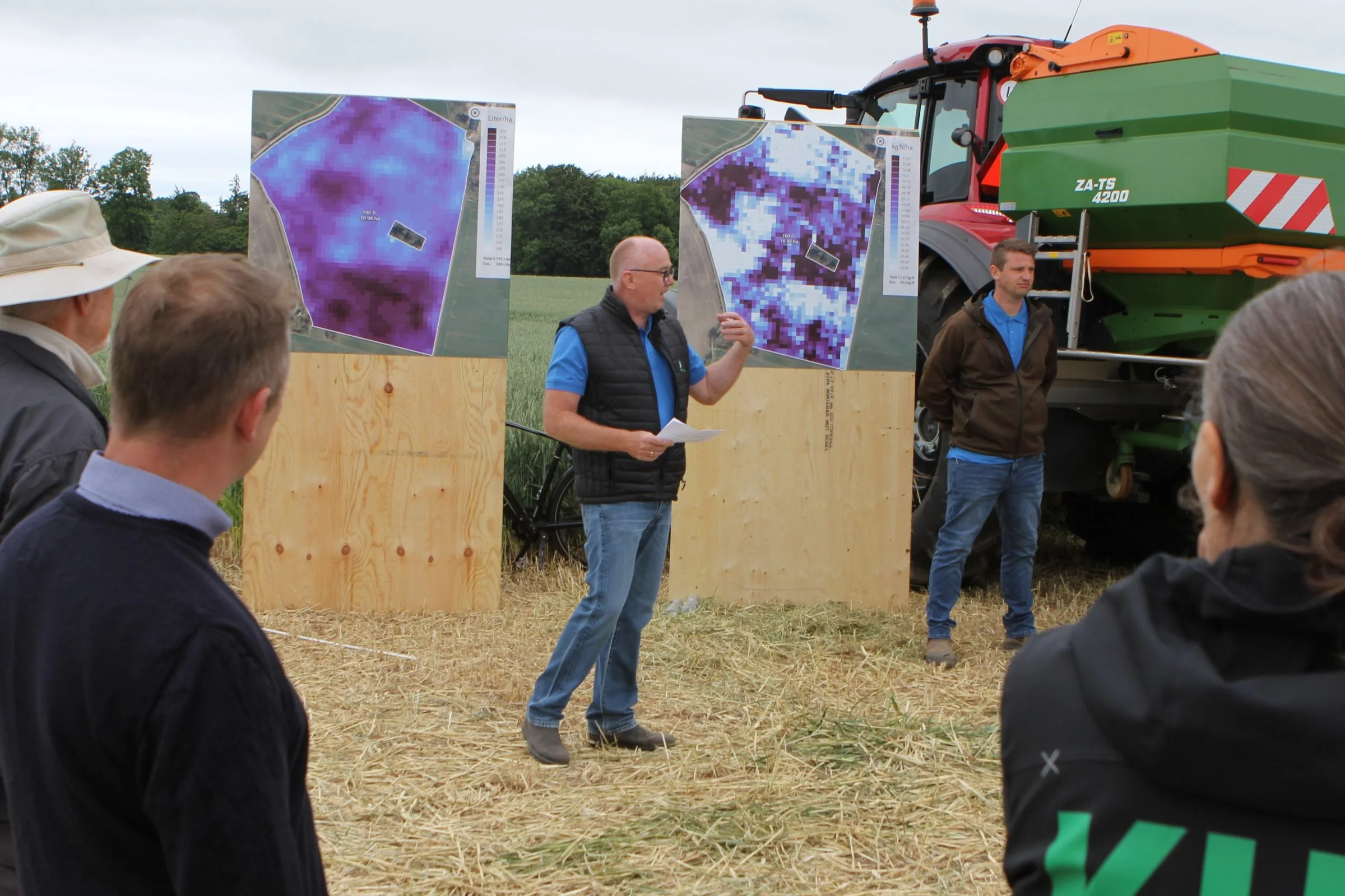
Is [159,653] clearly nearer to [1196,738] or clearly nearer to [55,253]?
[1196,738]

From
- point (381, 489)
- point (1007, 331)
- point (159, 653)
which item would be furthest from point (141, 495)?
point (381, 489)

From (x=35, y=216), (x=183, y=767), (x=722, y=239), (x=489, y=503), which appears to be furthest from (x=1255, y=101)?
(x=183, y=767)

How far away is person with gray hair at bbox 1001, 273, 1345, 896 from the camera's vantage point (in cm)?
91

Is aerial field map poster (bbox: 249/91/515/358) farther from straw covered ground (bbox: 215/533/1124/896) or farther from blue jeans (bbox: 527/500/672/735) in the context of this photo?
blue jeans (bbox: 527/500/672/735)

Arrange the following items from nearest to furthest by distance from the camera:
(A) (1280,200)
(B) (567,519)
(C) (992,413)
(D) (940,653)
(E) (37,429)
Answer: (E) (37,429) → (A) (1280,200) → (C) (992,413) → (D) (940,653) → (B) (567,519)

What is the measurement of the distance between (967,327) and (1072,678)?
14.8 ft

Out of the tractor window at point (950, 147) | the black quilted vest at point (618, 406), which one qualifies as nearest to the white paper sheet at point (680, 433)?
the black quilted vest at point (618, 406)

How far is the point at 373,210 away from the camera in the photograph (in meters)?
6.11

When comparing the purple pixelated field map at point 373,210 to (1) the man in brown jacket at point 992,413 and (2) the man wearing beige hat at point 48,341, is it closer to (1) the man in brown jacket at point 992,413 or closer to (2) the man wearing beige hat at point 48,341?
(1) the man in brown jacket at point 992,413

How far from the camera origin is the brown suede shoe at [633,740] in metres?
4.35

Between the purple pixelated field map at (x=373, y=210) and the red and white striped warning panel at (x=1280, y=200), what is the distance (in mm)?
3529

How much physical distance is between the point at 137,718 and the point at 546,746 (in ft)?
10.2

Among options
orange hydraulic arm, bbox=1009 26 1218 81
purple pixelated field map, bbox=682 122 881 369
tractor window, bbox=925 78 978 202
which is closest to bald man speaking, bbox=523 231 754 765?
purple pixelated field map, bbox=682 122 881 369

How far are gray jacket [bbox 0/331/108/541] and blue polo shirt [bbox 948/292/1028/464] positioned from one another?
160 inches
